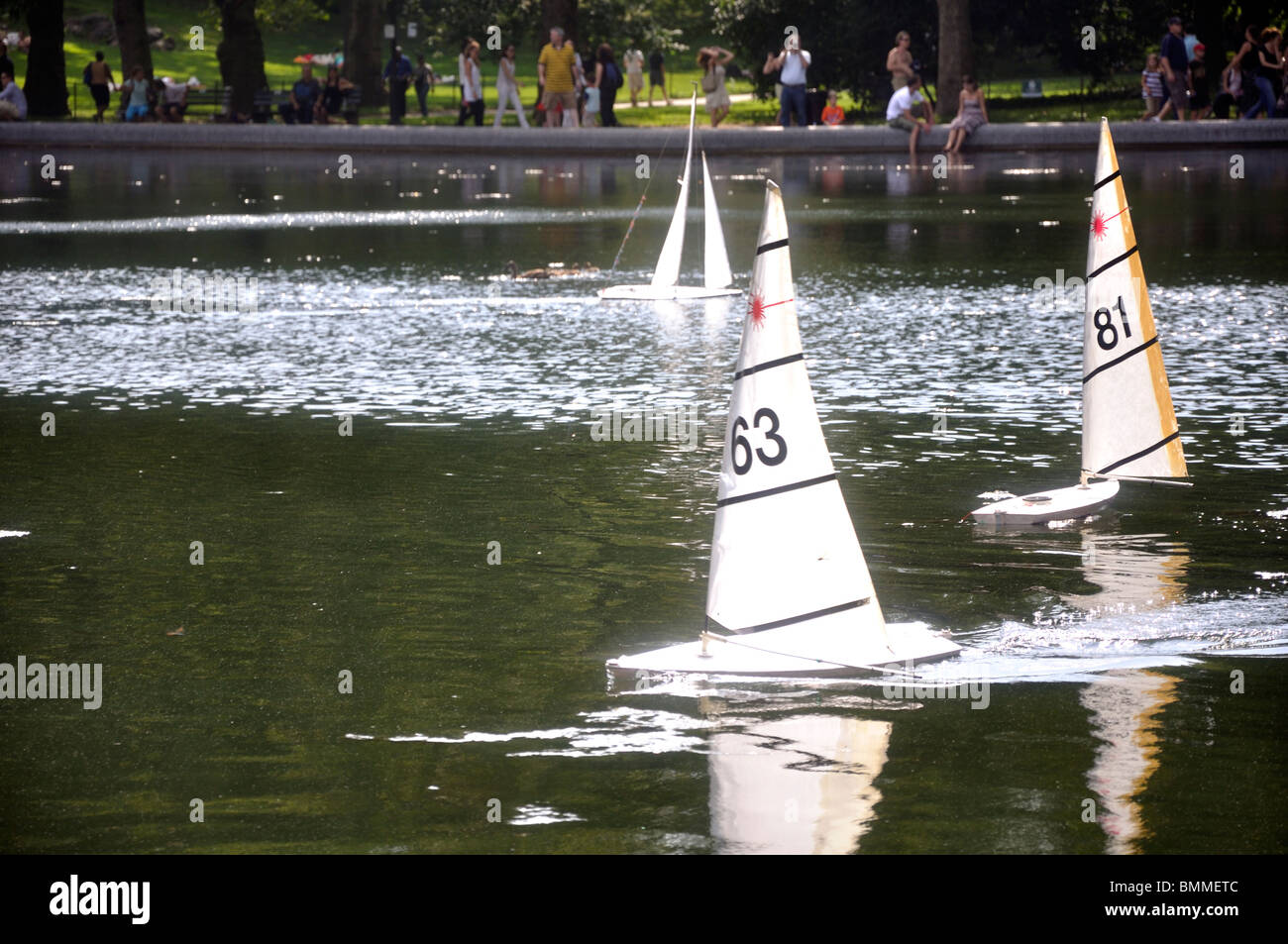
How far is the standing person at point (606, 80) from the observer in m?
49.0

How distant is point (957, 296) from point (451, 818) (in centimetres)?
1711

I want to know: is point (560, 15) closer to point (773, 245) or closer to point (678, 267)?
point (678, 267)

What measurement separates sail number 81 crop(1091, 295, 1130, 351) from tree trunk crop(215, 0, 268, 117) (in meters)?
42.1

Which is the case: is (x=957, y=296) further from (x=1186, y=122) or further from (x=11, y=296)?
(x=1186, y=122)

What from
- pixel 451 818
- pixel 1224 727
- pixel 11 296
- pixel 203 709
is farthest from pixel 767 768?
pixel 11 296

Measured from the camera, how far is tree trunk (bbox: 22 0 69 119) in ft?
190

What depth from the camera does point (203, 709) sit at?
32.0 ft

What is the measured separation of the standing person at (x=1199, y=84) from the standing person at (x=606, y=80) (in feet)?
43.3

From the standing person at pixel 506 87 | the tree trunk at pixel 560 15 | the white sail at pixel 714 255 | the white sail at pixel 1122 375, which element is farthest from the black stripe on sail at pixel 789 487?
the tree trunk at pixel 560 15

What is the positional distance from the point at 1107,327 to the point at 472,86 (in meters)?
38.1

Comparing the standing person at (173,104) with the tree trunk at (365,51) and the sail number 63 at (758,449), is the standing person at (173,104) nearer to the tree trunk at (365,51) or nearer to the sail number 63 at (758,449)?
the tree trunk at (365,51)
